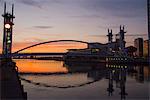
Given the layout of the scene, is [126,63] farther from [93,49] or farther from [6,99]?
[6,99]

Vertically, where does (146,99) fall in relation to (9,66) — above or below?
below

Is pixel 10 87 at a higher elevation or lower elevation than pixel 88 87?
higher

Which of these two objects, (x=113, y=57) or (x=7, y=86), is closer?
(x=7, y=86)

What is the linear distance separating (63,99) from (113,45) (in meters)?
148

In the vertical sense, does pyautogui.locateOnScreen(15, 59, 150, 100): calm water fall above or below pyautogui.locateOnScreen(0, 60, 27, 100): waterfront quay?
below

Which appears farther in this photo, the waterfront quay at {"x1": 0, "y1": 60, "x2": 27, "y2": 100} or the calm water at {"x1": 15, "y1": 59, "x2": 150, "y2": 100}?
the calm water at {"x1": 15, "y1": 59, "x2": 150, "y2": 100}

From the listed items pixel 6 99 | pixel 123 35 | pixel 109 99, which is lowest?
pixel 109 99

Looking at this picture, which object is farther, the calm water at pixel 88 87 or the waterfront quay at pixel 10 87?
the calm water at pixel 88 87

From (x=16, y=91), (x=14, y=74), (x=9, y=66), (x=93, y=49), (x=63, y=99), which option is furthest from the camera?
(x=93, y=49)

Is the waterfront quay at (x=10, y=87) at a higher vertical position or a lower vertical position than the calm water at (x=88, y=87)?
higher

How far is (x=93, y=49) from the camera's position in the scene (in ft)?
628

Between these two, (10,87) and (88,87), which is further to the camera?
(88,87)

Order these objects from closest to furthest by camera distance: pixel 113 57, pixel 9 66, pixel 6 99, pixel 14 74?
pixel 6 99
pixel 14 74
pixel 9 66
pixel 113 57

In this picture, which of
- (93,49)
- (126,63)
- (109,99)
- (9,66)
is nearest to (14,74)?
(9,66)
